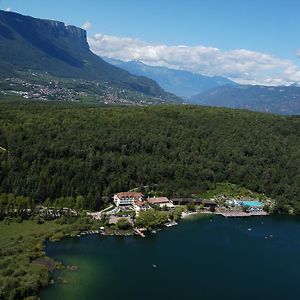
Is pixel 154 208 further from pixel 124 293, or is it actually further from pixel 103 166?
pixel 124 293

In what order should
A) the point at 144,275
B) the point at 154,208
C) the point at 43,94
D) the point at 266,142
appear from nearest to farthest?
the point at 144,275 < the point at 154,208 < the point at 266,142 < the point at 43,94

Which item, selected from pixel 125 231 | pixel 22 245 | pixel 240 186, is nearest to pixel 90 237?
pixel 125 231

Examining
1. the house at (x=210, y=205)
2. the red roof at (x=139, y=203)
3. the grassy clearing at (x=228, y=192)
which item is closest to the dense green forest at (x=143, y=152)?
the grassy clearing at (x=228, y=192)

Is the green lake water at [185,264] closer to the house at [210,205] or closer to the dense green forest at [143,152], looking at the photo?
the house at [210,205]

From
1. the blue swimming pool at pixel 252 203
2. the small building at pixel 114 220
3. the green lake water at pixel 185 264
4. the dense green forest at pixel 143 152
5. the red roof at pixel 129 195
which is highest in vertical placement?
→ the dense green forest at pixel 143 152

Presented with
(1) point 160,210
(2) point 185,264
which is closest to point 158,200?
(1) point 160,210

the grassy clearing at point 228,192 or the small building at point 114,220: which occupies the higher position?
the grassy clearing at point 228,192
